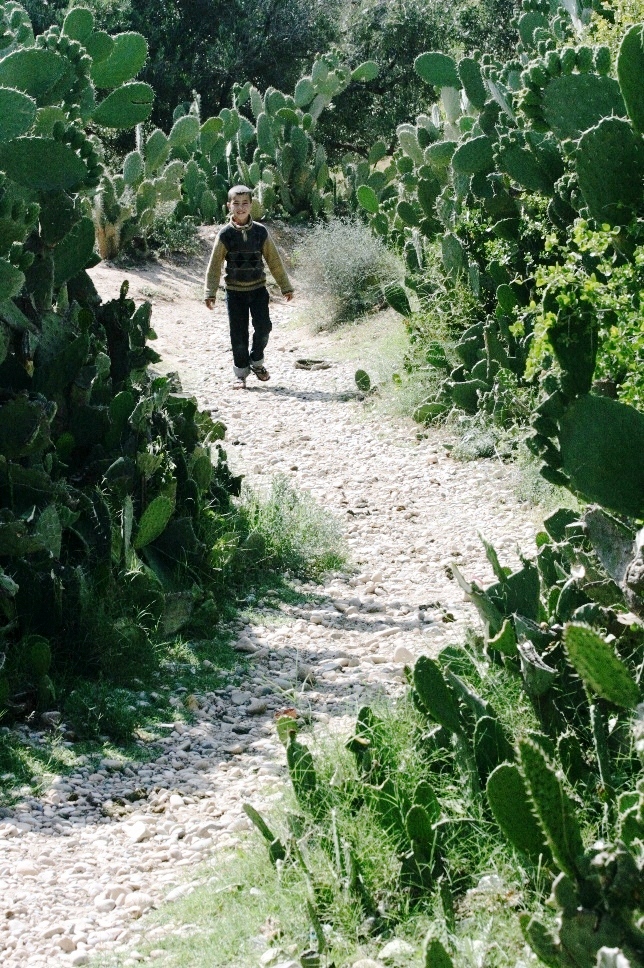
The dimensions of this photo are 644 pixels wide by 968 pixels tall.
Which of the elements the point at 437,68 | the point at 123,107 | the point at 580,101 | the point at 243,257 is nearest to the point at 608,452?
the point at 580,101

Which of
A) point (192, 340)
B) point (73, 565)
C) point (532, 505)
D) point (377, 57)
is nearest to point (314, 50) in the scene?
point (377, 57)

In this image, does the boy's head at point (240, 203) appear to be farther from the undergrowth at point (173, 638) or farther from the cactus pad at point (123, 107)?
the undergrowth at point (173, 638)

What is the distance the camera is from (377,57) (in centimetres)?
2261

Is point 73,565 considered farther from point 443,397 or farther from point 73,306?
point 443,397

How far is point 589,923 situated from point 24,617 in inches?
111

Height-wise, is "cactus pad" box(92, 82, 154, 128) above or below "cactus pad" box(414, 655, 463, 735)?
above

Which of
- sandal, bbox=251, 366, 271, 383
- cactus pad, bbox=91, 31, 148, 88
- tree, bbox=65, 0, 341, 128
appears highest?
tree, bbox=65, 0, 341, 128

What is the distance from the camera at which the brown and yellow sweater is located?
9.36 meters

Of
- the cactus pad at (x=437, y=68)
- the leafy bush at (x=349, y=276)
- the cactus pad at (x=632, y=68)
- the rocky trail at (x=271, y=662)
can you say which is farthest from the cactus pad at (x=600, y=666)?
the leafy bush at (x=349, y=276)

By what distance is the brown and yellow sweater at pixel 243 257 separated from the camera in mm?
9359

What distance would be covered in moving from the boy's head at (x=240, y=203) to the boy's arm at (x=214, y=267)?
25 centimetres

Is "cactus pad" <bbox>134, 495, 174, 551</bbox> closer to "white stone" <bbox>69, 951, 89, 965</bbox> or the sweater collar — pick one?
"white stone" <bbox>69, 951, 89, 965</bbox>

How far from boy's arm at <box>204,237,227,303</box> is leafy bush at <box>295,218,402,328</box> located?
2093 mm

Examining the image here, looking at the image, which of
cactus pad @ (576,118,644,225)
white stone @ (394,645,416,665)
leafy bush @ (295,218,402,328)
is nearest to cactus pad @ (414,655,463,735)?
white stone @ (394,645,416,665)
